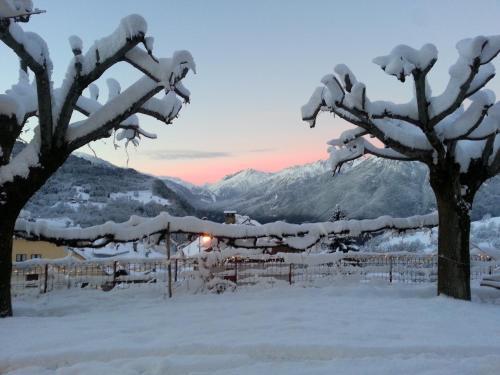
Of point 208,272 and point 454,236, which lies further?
point 208,272

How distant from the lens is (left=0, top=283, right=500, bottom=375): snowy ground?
19.9 ft

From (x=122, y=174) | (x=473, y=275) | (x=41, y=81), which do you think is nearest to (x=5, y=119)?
(x=41, y=81)

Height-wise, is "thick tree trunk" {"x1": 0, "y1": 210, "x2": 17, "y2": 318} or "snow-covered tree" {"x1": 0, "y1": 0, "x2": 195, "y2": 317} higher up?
"snow-covered tree" {"x1": 0, "y1": 0, "x2": 195, "y2": 317}

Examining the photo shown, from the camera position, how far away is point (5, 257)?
33.3 ft

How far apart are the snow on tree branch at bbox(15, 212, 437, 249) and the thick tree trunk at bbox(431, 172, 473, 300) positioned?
2.85m

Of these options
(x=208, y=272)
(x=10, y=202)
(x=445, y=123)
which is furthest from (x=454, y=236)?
(x=10, y=202)

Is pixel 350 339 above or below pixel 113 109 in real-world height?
below

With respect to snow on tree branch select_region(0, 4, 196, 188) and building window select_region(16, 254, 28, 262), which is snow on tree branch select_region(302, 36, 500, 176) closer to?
snow on tree branch select_region(0, 4, 196, 188)

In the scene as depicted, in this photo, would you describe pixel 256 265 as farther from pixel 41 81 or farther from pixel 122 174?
pixel 122 174

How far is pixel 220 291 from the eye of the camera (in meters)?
14.0

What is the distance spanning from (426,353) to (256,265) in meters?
9.32

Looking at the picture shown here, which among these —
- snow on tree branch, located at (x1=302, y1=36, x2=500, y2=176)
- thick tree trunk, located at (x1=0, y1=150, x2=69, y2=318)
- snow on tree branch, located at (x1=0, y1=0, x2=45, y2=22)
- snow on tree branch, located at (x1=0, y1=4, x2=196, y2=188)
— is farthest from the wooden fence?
snow on tree branch, located at (x1=0, y1=0, x2=45, y2=22)

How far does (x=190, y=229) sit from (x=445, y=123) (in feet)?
24.7

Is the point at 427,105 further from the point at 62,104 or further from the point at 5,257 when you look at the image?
the point at 5,257
